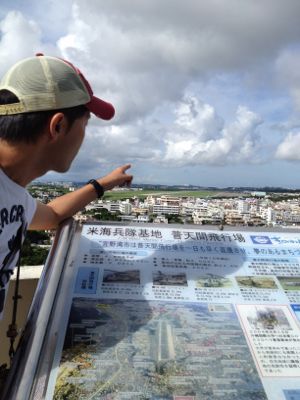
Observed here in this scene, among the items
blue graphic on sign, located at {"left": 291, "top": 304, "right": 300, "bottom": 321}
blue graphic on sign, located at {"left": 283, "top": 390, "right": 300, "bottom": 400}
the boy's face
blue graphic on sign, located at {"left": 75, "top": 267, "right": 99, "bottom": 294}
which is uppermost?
the boy's face

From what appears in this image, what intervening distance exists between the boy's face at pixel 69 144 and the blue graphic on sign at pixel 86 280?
1.98 ft

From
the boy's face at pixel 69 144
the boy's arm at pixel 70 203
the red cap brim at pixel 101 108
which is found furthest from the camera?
the boy's arm at pixel 70 203

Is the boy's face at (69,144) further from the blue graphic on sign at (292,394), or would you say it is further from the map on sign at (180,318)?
the blue graphic on sign at (292,394)

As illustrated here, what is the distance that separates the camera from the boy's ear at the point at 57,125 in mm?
1564

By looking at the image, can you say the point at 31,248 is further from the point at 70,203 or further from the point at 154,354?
the point at 154,354

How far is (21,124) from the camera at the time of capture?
154 centimetres

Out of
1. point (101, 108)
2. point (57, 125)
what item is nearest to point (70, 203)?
point (101, 108)

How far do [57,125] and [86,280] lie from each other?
32.9 inches

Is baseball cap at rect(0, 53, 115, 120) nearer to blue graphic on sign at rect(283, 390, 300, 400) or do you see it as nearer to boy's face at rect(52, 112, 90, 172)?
boy's face at rect(52, 112, 90, 172)

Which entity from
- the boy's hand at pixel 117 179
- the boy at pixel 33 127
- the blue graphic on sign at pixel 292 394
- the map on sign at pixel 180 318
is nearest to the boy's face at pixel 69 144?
the boy at pixel 33 127

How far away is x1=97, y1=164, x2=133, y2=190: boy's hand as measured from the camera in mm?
2525

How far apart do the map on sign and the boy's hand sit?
0.27 metres

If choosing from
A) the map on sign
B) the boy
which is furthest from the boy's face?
the map on sign

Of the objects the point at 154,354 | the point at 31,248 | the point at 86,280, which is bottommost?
the point at 154,354
